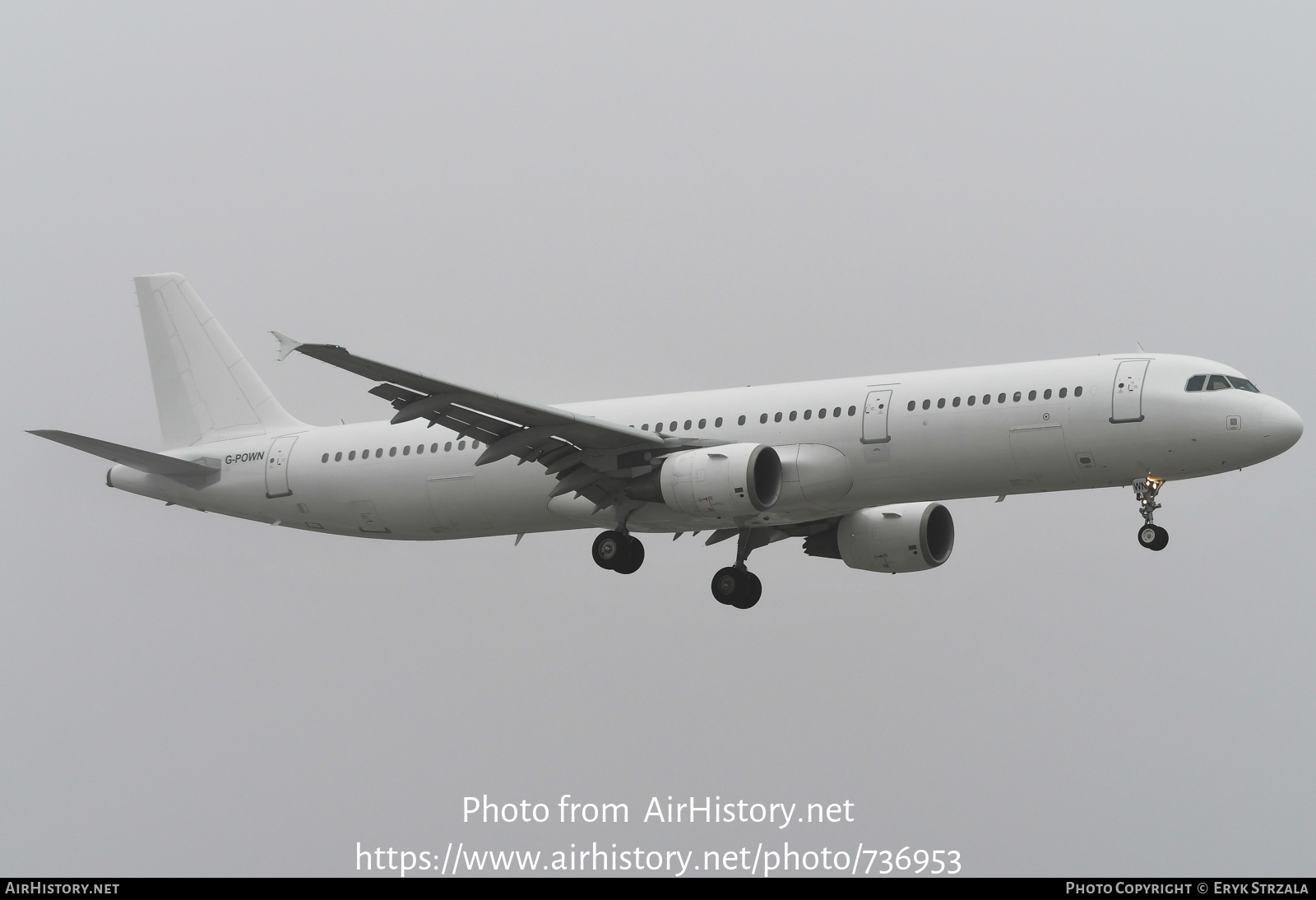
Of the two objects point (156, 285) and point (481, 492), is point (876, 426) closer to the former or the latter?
point (481, 492)

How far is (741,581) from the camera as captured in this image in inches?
1663

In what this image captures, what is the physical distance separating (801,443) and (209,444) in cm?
1690

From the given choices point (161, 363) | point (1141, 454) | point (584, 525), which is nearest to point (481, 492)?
point (584, 525)

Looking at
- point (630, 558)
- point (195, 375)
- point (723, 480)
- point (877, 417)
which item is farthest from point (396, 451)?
point (877, 417)

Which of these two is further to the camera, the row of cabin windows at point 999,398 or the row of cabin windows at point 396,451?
the row of cabin windows at point 396,451

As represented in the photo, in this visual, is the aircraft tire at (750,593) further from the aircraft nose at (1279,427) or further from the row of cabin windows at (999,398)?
the aircraft nose at (1279,427)

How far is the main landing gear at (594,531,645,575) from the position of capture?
39312mm

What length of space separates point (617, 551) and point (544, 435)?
3579mm

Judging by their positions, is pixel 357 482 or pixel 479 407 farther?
pixel 357 482

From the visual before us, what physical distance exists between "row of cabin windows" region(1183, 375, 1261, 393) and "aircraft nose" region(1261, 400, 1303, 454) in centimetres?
75

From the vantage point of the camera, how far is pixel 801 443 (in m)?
37.4

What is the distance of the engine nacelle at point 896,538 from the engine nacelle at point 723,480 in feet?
19.4

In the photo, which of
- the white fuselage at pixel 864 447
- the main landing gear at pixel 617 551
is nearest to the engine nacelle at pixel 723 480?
the white fuselage at pixel 864 447

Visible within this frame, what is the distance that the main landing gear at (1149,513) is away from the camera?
34.8m
